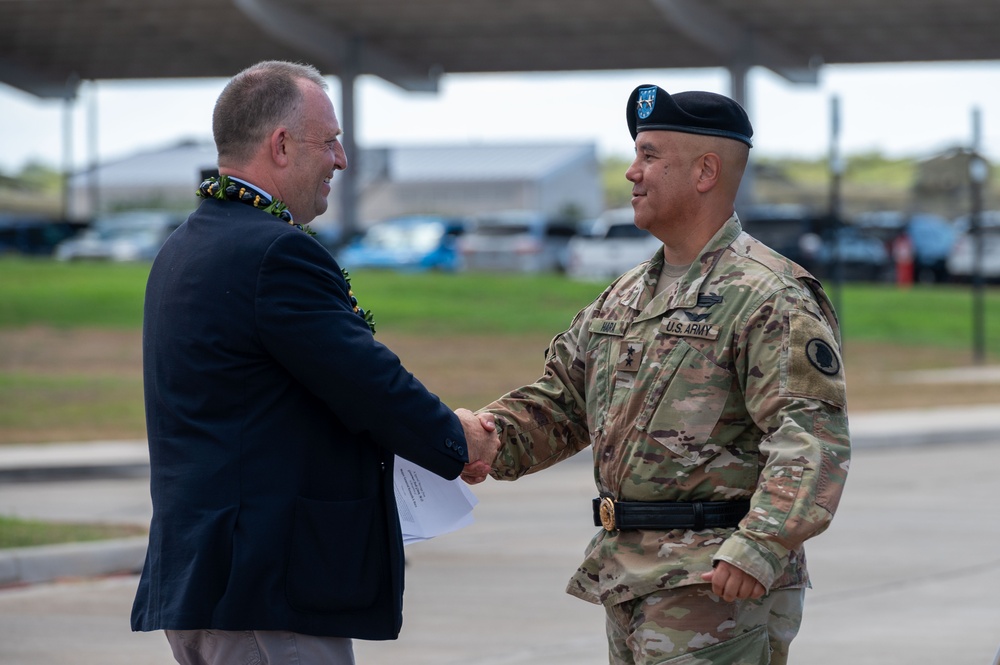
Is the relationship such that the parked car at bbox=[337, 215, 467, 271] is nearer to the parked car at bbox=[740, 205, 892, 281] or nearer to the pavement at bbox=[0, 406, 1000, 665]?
the parked car at bbox=[740, 205, 892, 281]

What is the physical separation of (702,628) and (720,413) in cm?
51

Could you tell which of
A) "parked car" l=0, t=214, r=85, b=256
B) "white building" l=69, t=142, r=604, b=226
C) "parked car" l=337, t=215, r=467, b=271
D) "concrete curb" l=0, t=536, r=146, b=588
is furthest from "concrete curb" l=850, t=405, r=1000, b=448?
"white building" l=69, t=142, r=604, b=226

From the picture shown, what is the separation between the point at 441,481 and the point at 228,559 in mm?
854

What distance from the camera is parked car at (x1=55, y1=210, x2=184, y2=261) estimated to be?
4359 centimetres

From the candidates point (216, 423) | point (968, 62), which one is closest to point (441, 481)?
point (216, 423)

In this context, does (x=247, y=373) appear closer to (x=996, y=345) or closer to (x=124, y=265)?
(x=996, y=345)

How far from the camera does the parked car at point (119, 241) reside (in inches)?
1716

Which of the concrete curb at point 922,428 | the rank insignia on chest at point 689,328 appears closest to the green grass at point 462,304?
the concrete curb at point 922,428

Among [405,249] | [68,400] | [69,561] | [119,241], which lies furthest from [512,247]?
[69,561]

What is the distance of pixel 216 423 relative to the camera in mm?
3613

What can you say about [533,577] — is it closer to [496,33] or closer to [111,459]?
[111,459]

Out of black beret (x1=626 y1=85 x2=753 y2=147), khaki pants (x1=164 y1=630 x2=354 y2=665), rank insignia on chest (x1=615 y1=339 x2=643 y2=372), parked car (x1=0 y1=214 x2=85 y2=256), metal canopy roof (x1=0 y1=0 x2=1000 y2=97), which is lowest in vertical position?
parked car (x1=0 y1=214 x2=85 y2=256)

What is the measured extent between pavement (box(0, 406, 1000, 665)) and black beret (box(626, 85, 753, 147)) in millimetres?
3092

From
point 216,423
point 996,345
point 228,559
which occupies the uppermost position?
point 216,423
